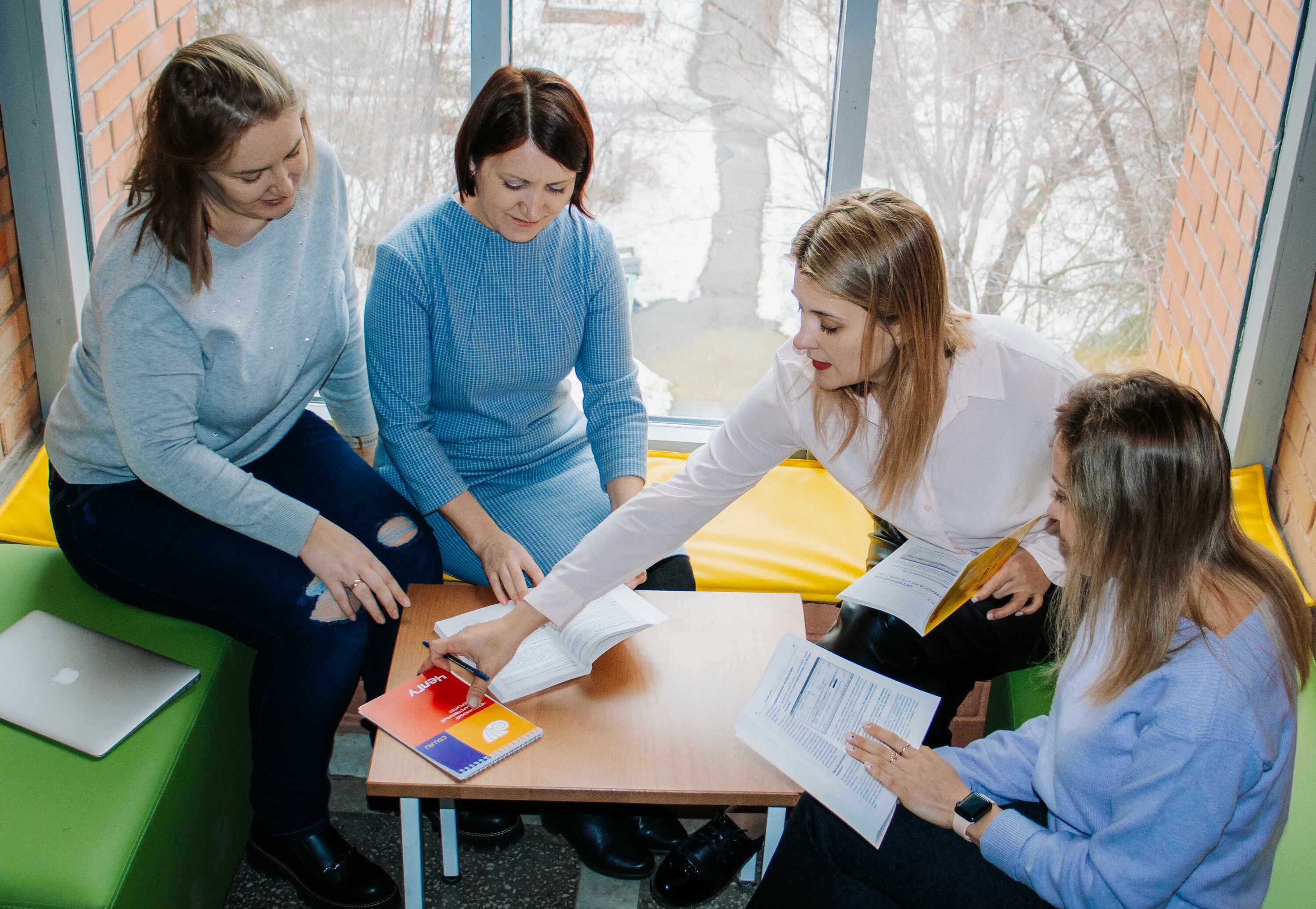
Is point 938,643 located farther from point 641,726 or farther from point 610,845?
point 610,845

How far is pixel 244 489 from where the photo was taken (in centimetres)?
165

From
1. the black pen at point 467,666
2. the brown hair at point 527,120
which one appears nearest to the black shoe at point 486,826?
the black pen at point 467,666


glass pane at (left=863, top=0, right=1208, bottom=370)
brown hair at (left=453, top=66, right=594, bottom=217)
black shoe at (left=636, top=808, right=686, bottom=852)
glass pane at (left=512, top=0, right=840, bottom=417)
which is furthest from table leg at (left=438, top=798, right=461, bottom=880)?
glass pane at (left=863, top=0, right=1208, bottom=370)

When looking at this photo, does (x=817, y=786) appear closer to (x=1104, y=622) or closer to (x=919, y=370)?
(x=1104, y=622)

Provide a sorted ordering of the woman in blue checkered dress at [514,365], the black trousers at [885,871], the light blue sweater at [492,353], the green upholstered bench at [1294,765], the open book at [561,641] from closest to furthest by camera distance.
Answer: the black trousers at [885,871], the green upholstered bench at [1294,765], the open book at [561,641], the woman in blue checkered dress at [514,365], the light blue sweater at [492,353]

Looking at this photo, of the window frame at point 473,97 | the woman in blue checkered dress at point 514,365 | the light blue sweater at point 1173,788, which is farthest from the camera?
the window frame at point 473,97

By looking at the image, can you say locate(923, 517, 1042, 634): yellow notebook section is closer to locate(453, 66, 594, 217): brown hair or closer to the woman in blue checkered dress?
the woman in blue checkered dress

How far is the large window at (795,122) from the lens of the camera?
2.27m

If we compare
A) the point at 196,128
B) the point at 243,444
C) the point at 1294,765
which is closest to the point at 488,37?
the point at 196,128

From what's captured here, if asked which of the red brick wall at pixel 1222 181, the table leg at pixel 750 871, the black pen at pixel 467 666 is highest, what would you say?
the red brick wall at pixel 1222 181

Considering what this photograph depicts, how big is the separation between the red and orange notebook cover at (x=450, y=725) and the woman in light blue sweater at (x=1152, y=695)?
0.53m

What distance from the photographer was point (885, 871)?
1.31 m

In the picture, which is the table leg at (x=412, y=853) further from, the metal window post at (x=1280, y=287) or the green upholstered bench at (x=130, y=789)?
the metal window post at (x=1280, y=287)

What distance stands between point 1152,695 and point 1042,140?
1546 millimetres
